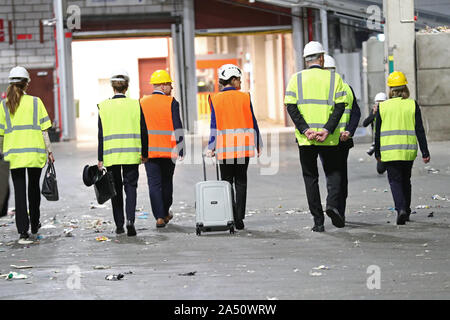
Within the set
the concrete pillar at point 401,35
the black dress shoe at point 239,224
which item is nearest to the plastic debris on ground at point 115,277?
the black dress shoe at point 239,224

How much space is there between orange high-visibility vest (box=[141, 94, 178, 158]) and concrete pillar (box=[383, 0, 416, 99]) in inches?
324

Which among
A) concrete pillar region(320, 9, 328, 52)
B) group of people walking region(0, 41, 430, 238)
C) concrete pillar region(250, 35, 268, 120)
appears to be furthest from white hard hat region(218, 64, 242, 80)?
concrete pillar region(250, 35, 268, 120)

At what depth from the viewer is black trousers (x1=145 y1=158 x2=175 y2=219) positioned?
Answer: 10.4 m

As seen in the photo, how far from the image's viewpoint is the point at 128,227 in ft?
32.3

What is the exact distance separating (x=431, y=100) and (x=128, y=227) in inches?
473

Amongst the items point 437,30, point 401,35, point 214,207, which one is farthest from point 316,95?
point 437,30

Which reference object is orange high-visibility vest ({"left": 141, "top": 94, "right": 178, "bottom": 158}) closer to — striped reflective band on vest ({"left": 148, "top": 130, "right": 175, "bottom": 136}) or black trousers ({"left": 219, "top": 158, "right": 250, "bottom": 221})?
striped reflective band on vest ({"left": 148, "top": 130, "right": 175, "bottom": 136})

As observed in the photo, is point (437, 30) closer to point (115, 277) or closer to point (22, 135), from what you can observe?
point (22, 135)

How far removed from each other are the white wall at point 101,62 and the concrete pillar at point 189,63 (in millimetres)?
11278

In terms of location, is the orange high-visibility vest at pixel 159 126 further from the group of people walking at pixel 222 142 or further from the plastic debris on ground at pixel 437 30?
the plastic debris on ground at pixel 437 30

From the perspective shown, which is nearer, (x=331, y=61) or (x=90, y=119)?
(x=331, y=61)

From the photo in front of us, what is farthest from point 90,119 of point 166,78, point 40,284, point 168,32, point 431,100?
point 40,284

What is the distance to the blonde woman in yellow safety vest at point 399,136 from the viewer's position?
9961mm
